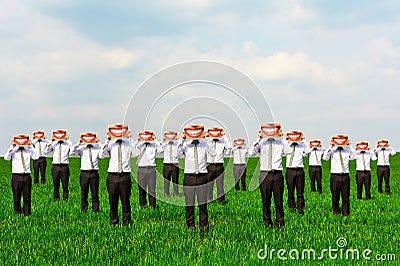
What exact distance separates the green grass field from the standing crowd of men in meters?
0.60

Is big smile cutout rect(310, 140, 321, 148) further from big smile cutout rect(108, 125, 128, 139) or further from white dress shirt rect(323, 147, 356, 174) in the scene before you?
big smile cutout rect(108, 125, 128, 139)

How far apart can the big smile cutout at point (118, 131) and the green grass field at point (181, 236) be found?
254cm

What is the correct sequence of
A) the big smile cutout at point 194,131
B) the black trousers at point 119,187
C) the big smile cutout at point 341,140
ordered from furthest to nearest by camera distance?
the big smile cutout at point 341,140
the black trousers at point 119,187
the big smile cutout at point 194,131

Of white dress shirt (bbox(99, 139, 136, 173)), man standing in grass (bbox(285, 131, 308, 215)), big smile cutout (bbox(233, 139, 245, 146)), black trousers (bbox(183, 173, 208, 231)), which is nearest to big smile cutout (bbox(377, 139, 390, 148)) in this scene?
big smile cutout (bbox(233, 139, 245, 146))

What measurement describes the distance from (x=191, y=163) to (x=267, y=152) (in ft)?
7.05

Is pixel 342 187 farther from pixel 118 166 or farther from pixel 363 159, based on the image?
pixel 118 166

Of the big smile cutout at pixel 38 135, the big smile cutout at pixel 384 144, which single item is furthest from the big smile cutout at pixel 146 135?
the big smile cutout at pixel 384 144

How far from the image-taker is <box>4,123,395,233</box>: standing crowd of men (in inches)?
530

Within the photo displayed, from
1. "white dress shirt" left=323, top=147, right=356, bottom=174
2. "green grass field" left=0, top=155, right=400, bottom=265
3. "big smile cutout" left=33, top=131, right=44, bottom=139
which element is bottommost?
"green grass field" left=0, top=155, right=400, bottom=265

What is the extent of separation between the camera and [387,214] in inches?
680

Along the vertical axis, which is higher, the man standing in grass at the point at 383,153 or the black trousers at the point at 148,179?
the man standing in grass at the point at 383,153

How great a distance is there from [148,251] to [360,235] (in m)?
5.65

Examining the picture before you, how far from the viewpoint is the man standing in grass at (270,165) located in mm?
13586

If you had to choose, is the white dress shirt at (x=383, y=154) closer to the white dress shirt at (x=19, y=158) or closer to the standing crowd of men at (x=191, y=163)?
the standing crowd of men at (x=191, y=163)
